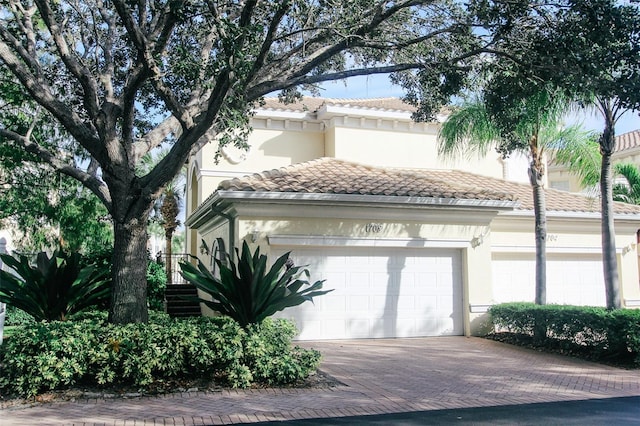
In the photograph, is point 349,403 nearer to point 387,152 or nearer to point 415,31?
point 415,31

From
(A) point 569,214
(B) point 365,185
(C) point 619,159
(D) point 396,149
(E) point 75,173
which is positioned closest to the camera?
(E) point 75,173

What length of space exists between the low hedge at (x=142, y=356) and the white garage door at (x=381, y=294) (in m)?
4.59

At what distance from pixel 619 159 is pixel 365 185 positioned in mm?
28805

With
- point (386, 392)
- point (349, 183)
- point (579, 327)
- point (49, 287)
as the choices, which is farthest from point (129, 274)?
point (579, 327)

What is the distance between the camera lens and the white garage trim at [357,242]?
1366 centimetres

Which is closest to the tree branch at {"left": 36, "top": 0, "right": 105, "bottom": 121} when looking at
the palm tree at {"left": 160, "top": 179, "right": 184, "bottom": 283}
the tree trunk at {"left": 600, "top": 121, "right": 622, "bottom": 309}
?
the tree trunk at {"left": 600, "top": 121, "right": 622, "bottom": 309}

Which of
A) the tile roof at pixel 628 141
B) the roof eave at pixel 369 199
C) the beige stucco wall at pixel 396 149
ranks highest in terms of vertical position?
the tile roof at pixel 628 141

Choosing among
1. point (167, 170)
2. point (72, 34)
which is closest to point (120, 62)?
point (72, 34)

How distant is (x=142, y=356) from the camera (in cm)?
845

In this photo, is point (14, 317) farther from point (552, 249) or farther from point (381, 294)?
point (552, 249)

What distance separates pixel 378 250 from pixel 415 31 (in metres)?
5.24

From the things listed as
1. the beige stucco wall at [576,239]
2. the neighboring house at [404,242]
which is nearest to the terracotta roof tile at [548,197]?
the neighboring house at [404,242]

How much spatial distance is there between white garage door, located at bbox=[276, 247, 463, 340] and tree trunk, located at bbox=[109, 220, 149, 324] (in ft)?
14.5

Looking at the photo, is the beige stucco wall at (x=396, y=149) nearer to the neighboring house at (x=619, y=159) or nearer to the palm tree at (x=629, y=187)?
the palm tree at (x=629, y=187)
